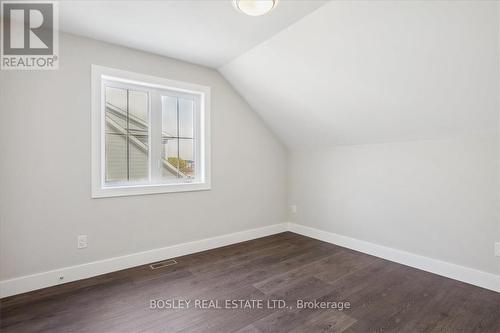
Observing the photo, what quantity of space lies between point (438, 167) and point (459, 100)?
2.32 feet

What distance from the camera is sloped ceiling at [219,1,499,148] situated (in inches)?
71.3

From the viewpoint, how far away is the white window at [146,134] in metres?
2.62

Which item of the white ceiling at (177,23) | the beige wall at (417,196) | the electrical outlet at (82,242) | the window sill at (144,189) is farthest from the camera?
the window sill at (144,189)

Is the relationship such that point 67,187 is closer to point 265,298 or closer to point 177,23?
point 177,23

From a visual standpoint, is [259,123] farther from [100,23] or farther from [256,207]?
[100,23]

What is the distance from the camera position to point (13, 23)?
221 cm

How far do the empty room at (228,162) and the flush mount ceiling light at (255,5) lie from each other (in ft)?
0.05

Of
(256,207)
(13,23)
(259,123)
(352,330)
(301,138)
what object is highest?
(13,23)

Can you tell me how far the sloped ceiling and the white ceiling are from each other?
0.63 ft

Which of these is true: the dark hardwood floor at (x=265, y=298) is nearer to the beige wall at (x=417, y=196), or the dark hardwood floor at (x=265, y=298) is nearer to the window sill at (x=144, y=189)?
the beige wall at (x=417, y=196)

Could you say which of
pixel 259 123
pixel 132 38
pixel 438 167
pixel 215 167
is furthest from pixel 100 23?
pixel 438 167

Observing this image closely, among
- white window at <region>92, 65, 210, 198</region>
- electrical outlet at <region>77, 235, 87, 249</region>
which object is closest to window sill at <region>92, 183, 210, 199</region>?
white window at <region>92, 65, 210, 198</region>

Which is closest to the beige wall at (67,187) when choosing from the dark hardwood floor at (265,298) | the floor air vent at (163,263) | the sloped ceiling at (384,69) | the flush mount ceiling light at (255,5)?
the floor air vent at (163,263)

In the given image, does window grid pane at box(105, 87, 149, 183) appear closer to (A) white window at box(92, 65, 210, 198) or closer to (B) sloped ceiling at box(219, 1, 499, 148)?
(A) white window at box(92, 65, 210, 198)
